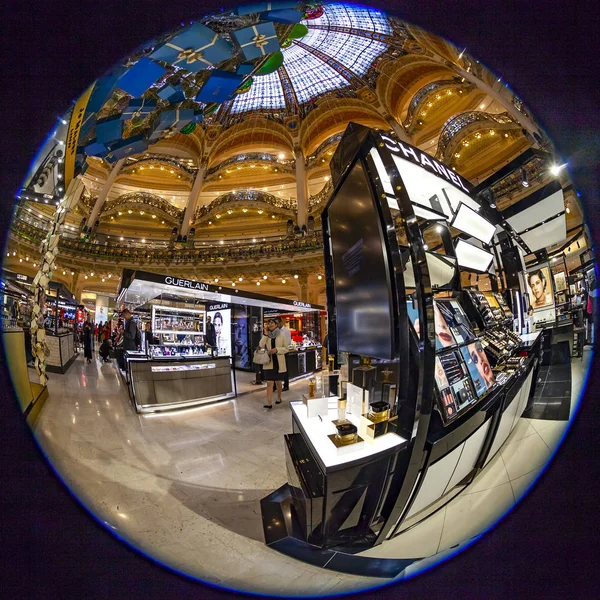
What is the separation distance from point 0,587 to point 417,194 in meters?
1.22

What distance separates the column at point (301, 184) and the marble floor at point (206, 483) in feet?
1.92

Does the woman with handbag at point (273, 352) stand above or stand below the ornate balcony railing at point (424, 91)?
below

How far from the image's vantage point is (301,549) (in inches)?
19.5

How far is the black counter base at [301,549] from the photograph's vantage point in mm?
496

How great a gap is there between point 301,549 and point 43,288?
0.71m

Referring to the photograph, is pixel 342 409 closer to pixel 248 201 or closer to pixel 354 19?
pixel 248 201

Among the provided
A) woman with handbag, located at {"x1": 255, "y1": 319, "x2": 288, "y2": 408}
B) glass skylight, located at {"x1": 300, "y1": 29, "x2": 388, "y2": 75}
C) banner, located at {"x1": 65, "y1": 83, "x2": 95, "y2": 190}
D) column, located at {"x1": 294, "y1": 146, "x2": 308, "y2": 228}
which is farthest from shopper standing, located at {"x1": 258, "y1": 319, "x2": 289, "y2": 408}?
glass skylight, located at {"x1": 300, "y1": 29, "x2": 388, "y2": 75}

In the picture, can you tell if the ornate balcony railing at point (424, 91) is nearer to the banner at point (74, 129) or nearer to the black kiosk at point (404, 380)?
the black kiosk at point (404, 380)

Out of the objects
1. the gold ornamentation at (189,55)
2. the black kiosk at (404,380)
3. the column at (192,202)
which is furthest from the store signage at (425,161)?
the column at (192,202)

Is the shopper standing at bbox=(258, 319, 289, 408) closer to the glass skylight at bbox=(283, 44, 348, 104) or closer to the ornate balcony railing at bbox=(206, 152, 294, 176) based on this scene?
the ornate balcony railing at bbox=(206, 152, 294, 176)

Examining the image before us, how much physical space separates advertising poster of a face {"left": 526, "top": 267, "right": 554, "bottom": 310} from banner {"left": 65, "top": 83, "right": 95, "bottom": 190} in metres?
0.98

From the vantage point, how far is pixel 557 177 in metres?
0.58

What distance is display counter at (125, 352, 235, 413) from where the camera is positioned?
66cm

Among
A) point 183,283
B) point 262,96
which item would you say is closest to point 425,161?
point 262,96
